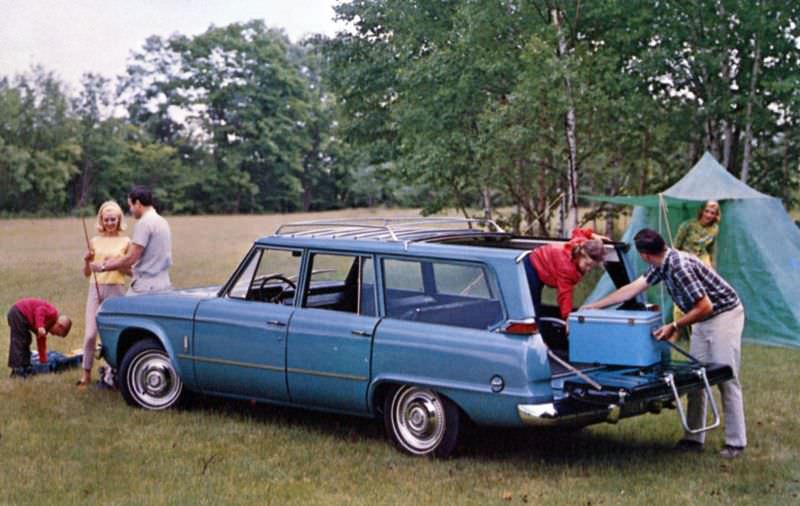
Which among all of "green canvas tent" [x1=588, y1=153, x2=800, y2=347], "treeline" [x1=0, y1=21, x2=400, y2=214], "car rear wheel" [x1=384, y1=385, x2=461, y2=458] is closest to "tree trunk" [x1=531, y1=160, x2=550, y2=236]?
"green canvas tent" [x1=588, y1=153, x2=800, y2=347]

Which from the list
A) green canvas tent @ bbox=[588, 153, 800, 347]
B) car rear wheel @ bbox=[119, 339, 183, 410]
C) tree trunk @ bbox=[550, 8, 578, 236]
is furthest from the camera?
tree trunk @ bbox=[550, 8, 578, 236]

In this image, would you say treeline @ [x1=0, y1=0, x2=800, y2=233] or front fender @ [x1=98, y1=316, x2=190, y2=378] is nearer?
front fender @ [x1=98, y1=316, x2=190, y2=378]

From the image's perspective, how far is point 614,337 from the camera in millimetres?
6488

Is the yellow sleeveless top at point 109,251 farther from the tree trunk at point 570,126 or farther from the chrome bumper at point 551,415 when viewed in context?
the tree trunk at point 570,126

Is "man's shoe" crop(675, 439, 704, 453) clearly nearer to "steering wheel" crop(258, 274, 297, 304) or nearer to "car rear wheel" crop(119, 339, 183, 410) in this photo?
"steering wheel" crop(258, 274, 297, 304)

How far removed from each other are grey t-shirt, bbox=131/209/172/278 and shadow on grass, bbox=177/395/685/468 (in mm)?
1139

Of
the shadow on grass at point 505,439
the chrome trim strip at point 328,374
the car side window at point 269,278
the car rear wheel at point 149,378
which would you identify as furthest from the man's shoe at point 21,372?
the chrome trim strip at point 328,374

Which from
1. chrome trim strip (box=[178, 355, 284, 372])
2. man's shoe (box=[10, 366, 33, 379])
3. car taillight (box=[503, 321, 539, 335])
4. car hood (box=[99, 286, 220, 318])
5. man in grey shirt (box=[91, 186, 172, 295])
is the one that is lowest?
man's shoe (box=[10, 366, 33, 379])

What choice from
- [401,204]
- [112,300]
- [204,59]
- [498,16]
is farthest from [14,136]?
[112,300]

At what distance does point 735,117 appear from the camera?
19.5 m

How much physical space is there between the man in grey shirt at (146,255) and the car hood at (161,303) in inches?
14.4

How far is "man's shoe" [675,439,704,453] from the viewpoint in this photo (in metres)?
7.16

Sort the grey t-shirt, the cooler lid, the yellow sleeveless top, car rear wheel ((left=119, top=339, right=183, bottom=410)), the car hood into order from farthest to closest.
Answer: the yellow sleeveless top < the grey t-shirt < car rear wheel ((left=119, top=339, right=183, bottom=410)) < the car hood < the cooler lid

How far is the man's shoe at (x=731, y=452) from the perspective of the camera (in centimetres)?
698
